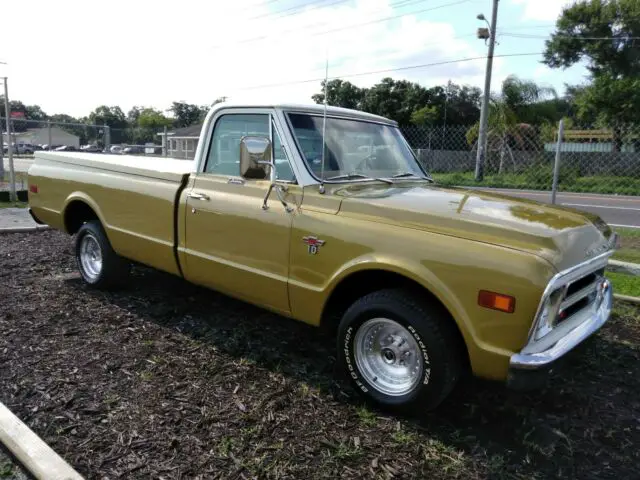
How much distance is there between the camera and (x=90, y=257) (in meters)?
5.55

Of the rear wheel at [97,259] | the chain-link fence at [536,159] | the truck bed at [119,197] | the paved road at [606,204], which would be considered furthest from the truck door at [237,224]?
the chain-link fence at [536,159]

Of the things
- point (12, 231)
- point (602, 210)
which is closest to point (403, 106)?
point (602, 210)

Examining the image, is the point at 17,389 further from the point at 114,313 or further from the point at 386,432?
the point at 386,432

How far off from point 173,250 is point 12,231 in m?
5.28

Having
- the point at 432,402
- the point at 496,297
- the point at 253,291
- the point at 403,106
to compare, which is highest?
the point at 403,106

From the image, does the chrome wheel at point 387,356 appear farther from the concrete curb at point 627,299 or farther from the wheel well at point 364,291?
the concrete curb at point 627,299

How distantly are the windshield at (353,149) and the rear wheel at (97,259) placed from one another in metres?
2.53

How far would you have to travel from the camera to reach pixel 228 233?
3.89 meters

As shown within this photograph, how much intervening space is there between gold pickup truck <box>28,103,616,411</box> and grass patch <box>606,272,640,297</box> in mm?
2230

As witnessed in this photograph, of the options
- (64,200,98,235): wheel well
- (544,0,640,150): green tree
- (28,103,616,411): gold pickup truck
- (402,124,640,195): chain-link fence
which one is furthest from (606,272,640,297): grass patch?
(544,0,640,150): green tree

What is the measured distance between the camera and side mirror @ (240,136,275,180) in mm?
3555

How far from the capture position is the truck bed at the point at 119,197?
443 cm

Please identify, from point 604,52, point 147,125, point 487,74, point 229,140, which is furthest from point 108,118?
point 229,140

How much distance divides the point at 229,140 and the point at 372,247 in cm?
172
